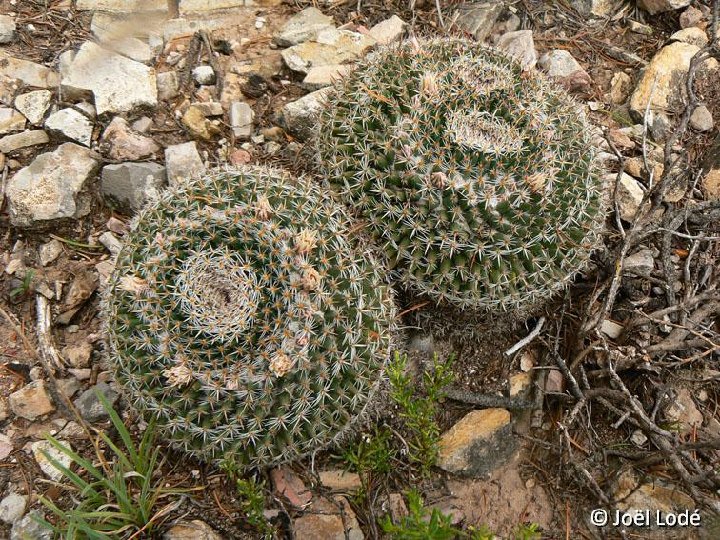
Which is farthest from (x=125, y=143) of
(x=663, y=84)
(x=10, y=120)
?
(x=663, y=84)

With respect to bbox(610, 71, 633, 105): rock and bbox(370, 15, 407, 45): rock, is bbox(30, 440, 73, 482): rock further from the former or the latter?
bbox(610, 71, 633, 105): rock

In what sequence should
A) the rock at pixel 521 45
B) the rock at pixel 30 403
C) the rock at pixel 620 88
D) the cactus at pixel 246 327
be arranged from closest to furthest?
the cactus at pixel 246 327 < the rock at pixel 30 403 < the rock at pixel 521 45 < the rock at pixel 620 88

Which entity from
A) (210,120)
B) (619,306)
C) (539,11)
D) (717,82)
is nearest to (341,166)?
(210,120)

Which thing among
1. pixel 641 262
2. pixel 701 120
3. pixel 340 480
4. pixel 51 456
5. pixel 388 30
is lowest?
pixel 340 480

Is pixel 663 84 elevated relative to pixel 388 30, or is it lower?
lower

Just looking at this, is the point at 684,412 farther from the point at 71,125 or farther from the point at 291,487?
the point at 71,125

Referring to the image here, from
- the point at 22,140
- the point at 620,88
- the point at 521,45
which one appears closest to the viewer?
the point at 22,140

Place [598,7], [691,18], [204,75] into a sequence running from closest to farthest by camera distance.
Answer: [204,75] → [691,18] → [598,7]

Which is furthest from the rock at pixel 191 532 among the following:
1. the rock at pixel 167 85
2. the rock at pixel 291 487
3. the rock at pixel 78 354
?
the rock at pixel 167 85

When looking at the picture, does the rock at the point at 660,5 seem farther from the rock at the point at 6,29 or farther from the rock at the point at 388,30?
→ the rock at the point at 6,29
